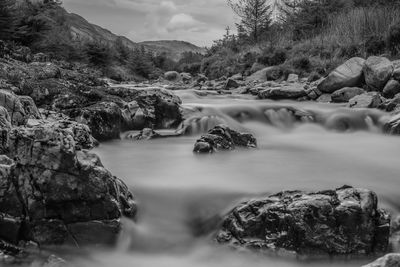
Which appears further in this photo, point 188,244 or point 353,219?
point 188,244

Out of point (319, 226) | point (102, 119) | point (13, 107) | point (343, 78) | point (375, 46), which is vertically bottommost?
point (319, 226)

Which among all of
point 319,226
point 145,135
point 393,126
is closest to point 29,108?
point 145,135

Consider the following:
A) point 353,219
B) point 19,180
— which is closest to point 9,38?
point 19,180

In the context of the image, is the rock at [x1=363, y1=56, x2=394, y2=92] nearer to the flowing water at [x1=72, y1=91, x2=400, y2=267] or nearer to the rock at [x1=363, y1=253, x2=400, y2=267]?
the flowing water at [x1=72, y1=91, x2=400, y2=267]

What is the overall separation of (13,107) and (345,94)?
924 centimetres

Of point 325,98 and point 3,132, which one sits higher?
point 325,98

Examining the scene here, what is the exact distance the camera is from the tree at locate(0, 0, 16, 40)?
45.8 feet

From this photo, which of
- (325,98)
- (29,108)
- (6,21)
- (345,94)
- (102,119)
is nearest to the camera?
(29,108)

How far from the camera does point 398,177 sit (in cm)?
548

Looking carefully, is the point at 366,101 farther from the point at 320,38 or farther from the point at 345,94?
the point at 320,38

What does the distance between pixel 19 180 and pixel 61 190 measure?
0.37m

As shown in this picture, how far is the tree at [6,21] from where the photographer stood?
45.8 feet

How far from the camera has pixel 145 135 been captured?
780 cm

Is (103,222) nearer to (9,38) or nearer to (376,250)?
(376,250)
